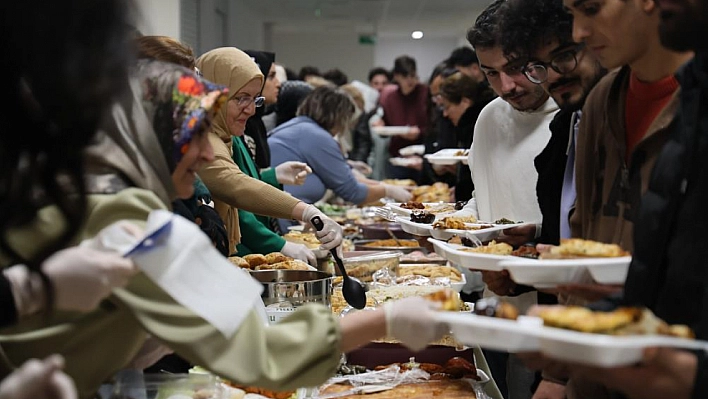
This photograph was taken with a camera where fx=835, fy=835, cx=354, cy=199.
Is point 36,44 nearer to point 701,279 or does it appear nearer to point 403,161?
point 701,279

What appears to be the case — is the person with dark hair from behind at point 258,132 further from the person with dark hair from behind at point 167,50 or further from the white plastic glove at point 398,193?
the white plastic glove at point 398,193

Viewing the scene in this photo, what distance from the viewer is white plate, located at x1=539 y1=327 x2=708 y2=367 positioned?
40.6 inches

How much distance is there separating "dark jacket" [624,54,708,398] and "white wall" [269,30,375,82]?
52.0 feet

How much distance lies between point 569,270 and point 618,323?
8.2 inches

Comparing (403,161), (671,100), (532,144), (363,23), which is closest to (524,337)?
(671,100)

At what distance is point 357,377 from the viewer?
7.21ft

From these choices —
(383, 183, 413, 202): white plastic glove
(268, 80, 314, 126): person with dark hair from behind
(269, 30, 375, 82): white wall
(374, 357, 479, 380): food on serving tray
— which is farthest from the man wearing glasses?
(269, 30, 375, 82): white wall

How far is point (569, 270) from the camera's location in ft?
4.28

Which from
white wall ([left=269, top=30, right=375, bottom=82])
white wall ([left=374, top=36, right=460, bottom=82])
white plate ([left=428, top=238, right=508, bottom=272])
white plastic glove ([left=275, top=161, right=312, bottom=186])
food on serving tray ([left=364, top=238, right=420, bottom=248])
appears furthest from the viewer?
white wall ([left=374, top=36, right=460, bottom=82])

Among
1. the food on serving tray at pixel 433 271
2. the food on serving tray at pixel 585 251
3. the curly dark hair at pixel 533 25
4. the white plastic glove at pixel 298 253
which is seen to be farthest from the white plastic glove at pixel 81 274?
the food on serving tray at pixel 433 271

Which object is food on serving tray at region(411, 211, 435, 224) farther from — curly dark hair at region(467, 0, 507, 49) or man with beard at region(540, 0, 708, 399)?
man with beard at region(540, 0, 708, 399)

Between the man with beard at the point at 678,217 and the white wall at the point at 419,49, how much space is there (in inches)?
691

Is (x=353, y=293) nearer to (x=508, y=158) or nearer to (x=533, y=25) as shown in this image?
(x=508, y=158)

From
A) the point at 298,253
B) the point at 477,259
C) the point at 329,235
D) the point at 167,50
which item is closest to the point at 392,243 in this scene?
the point at 298,253
